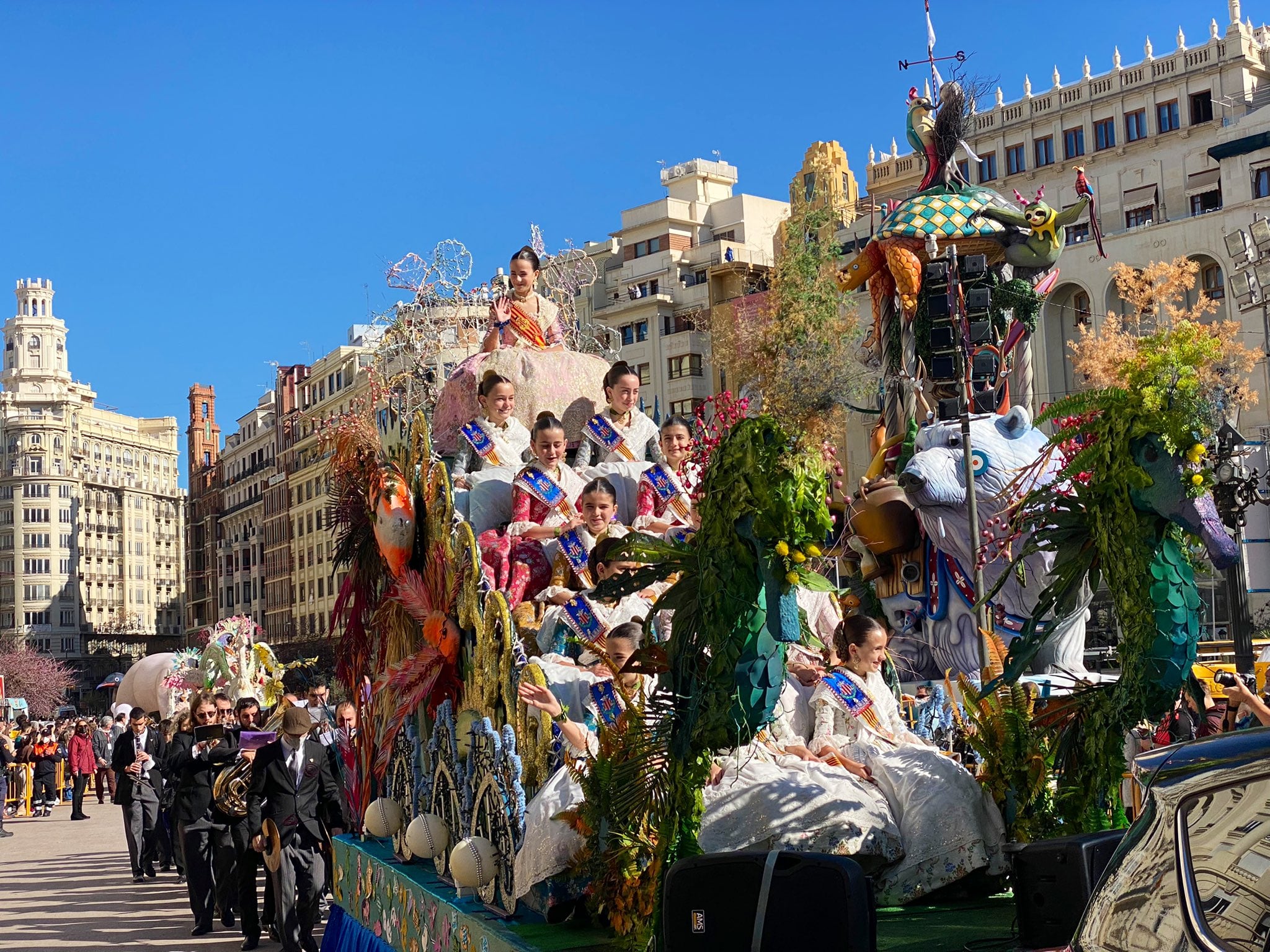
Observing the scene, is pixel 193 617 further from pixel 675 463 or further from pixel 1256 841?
pixel 1256 841

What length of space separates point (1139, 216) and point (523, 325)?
1530 inches

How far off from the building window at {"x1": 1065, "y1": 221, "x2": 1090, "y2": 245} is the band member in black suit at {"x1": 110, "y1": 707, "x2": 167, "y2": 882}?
33.3 metres

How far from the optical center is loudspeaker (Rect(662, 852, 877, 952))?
4508 millimetres

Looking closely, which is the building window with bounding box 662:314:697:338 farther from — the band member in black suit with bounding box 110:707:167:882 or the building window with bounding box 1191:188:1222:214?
the band member in black suit with bounding box 110:707:167:882

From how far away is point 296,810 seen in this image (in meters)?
10.3

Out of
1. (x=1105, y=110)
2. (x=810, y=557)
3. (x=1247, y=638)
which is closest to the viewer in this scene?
(x=810, y=557)

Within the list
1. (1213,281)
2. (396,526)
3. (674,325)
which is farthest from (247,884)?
(674,325)

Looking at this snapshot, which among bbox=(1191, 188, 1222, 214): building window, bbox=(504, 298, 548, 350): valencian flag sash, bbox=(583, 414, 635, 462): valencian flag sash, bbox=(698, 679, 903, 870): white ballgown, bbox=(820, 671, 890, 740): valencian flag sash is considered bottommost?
bbox=(698, 679, 903, 870): white ballgown

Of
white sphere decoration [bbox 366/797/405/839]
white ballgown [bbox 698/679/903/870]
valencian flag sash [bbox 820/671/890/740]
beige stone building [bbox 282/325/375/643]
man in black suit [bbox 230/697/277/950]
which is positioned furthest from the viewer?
beige stone building [bbox 282/325/375/643]

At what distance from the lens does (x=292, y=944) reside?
10.4 meters

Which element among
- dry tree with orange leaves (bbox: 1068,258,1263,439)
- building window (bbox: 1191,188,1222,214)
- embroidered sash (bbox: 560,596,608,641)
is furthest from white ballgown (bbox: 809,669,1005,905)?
building window (bbox: 1191,188,1222,214)

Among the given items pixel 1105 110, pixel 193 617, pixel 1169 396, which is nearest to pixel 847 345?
pixel 1105 110

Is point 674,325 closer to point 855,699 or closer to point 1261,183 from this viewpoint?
point 1261,183

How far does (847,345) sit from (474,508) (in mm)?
30441
